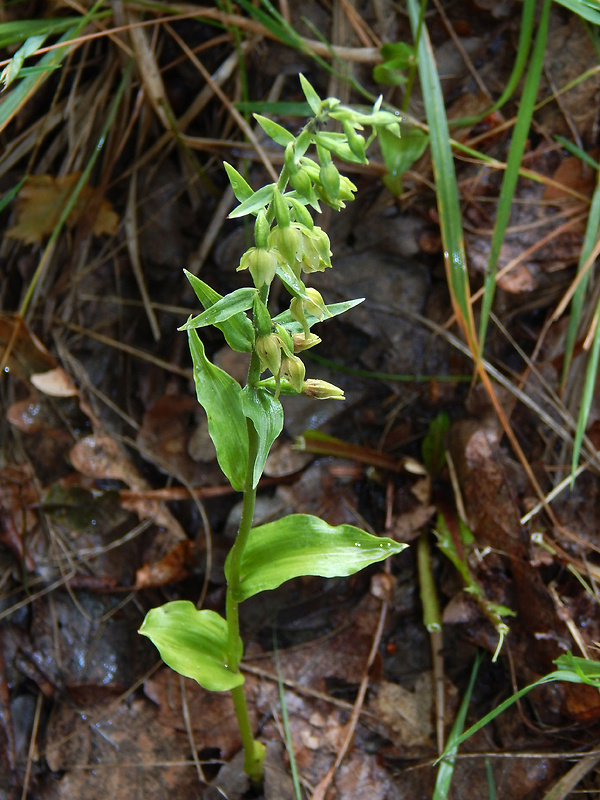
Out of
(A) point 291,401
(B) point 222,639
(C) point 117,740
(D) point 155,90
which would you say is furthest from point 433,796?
(D) point 155,90

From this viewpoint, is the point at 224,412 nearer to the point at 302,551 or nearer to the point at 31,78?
the point at 302,551

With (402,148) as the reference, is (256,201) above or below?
below

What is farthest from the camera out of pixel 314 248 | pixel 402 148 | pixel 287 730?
pixel 402 148

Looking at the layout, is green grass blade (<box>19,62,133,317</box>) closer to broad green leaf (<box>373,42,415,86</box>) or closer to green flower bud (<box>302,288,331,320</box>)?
broad green leaf (<box>373,42,415,86</box>)

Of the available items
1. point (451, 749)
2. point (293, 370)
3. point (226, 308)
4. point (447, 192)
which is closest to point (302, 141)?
point (226, 308)

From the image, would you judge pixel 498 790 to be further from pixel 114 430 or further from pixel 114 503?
pixel 114 430

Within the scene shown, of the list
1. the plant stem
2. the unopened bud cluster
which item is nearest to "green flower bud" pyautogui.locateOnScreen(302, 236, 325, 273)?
the unopened bud cluster

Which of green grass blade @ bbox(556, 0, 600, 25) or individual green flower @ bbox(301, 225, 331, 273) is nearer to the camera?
individual green flower @ bbox(301, 225, 331, 273)
